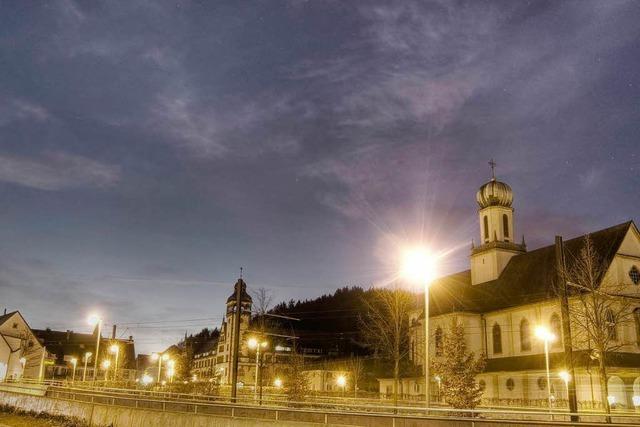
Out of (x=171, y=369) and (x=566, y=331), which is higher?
(x=566, y=331)

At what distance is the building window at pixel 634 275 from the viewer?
5512cm

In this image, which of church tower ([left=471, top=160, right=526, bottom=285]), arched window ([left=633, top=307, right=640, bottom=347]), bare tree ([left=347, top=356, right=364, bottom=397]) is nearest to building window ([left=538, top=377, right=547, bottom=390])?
arched window ([left=633, top=307, right=640, bottom=347])

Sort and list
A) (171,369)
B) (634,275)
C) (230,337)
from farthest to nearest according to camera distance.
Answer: (230,337) → (171,369) → (634,275)

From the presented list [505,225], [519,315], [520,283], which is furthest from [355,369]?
[519,315]

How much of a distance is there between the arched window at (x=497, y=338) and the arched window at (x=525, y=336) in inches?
137

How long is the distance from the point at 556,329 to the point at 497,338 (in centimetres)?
920

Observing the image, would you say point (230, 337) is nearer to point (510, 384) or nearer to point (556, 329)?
point (510, 384)

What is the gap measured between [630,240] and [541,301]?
32.6 ft

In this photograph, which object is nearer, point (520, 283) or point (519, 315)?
point (519, 315)

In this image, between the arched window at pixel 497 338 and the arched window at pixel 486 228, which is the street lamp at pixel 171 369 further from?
the arched window at pixel 486 228

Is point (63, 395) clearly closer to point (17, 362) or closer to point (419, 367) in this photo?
point (419, 367)

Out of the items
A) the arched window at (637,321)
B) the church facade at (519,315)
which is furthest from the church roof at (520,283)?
the arched window at (637,321)

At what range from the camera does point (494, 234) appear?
7344cm

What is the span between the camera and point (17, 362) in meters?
98.9
